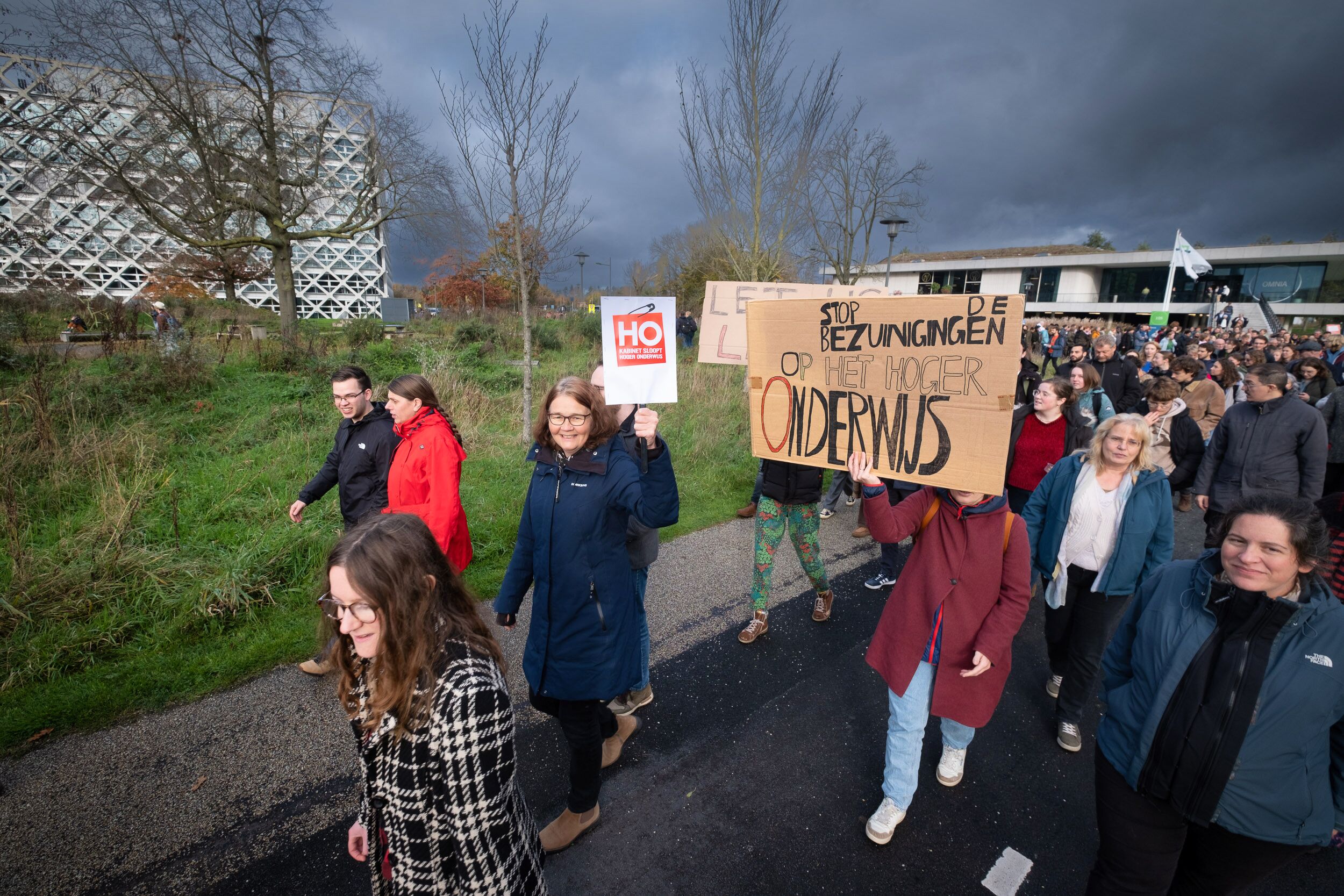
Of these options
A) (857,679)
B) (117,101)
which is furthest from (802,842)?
(117,101)

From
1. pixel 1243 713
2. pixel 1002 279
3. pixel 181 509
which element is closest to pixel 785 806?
pixel 1243 713

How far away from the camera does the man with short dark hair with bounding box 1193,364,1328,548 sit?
4.20 m

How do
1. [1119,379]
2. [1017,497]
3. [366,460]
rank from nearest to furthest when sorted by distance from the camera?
1. [366,460]
2. [1017,497]
3. [1119,379]

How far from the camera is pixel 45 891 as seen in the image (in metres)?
2.33

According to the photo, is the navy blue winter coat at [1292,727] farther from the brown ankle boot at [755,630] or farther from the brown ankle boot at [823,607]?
the brown ankle boot at [823,607]

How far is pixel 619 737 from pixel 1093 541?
2.78 meters

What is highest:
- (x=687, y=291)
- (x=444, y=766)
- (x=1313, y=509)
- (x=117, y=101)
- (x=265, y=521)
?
(x=117, y=101)

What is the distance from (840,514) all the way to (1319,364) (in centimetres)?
756

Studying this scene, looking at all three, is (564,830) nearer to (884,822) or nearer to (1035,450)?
(884,822)

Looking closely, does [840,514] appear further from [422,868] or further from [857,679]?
[422,868]

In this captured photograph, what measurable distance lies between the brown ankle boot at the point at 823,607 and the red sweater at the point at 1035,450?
181cm

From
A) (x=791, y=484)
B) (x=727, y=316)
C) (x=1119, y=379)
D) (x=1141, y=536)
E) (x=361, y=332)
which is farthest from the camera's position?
(x=361, y=332)

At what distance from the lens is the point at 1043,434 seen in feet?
15.2

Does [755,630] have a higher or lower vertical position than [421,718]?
lower
